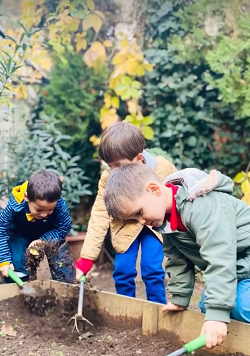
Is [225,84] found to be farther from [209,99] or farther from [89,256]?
[89,256]

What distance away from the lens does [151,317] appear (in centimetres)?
262

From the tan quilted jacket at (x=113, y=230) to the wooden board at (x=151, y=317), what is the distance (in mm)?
245

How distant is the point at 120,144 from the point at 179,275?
799 mm

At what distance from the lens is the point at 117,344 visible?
265 cm

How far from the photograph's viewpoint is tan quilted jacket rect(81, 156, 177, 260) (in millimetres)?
3145

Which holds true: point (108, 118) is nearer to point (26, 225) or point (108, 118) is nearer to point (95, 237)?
point (26, 225)

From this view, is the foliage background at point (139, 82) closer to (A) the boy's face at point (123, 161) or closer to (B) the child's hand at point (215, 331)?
(A) the boy's face at point (123, 161)

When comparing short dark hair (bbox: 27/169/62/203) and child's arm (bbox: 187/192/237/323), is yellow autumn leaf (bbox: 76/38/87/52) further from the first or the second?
child's arm (bbox: 187/192/237/323)

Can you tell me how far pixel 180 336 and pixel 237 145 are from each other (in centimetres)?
270

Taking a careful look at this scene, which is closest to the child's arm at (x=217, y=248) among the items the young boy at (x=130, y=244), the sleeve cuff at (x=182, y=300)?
the sleeve cuff at (x=182, y=300)

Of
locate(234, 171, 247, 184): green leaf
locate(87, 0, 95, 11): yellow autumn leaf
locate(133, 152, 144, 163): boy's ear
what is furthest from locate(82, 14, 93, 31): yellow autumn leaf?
locate(133, 152, 144, 163): boy's ear

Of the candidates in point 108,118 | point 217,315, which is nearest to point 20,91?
point 108,118

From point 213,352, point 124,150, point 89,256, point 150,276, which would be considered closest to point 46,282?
point 89,256

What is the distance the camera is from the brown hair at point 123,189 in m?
2.14
